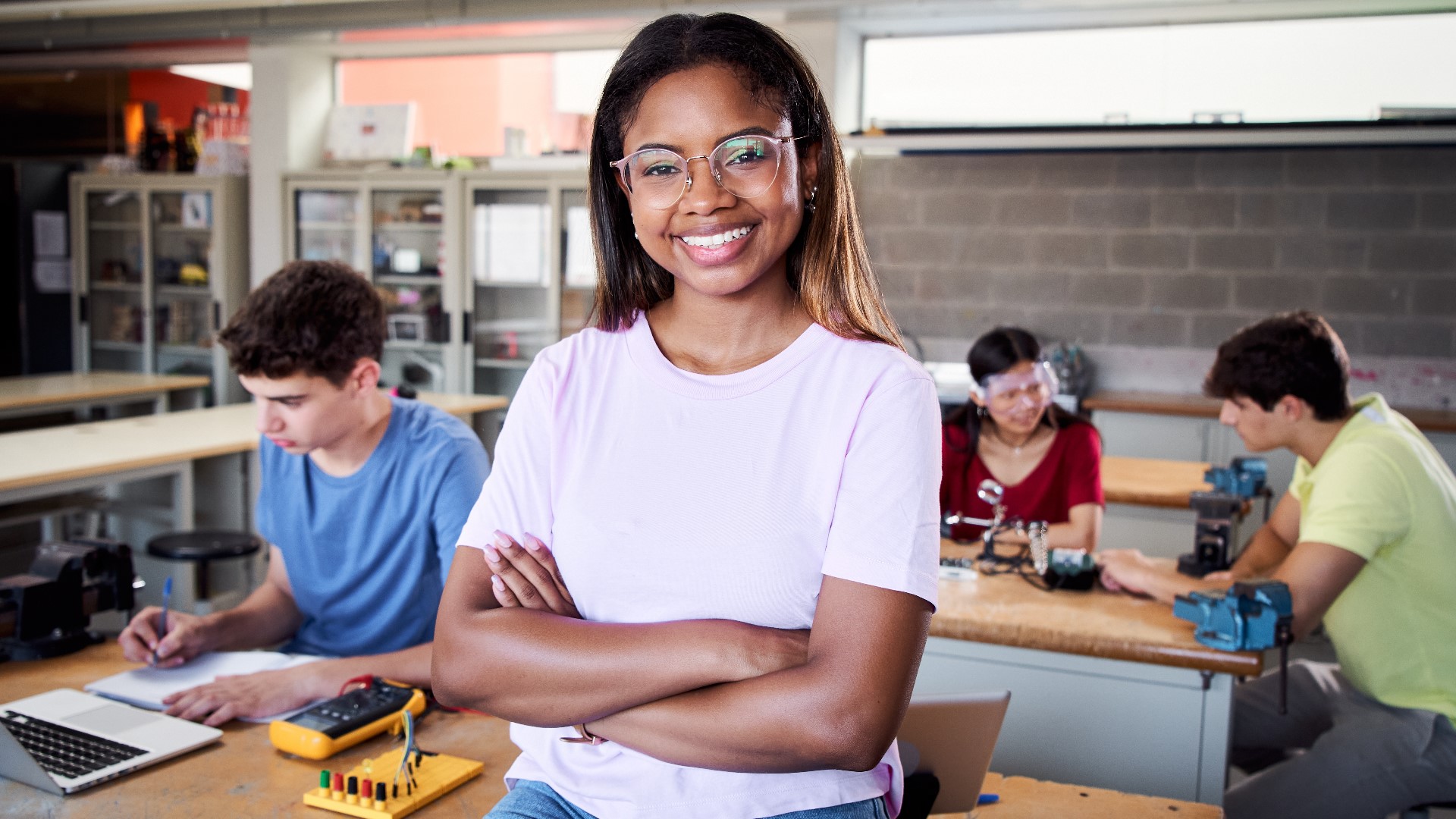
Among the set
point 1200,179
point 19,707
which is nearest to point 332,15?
point 1200,179

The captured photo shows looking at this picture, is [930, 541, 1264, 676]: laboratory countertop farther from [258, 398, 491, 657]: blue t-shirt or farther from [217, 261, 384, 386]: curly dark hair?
[217, 261, 384, 386]: curly dark hair

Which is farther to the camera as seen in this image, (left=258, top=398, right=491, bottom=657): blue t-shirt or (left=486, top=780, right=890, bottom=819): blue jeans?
(left=258, top=398, right=491, bottom=657): blue t-shirt

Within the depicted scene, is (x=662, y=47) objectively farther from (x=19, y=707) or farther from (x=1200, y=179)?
(x=1200, y=179)

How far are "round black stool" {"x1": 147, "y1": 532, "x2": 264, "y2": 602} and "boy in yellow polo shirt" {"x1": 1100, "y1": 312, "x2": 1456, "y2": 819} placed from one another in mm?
2753

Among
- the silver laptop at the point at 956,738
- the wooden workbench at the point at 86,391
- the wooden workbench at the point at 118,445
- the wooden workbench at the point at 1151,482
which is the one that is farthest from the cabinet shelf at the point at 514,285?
the silver laptop at the point at 956,738

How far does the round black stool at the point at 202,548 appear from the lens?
351 cm

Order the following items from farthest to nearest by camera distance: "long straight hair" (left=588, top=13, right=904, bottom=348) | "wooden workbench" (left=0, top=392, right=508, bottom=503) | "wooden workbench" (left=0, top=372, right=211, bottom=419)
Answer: "wooden workbench" (left=0, top=372, right=211, bottom=419) → "wooden workbench" (left=0, top=392, right=508, bottom=503) → "long straight hair" (left=588, top=13, right=904, bottom=348)

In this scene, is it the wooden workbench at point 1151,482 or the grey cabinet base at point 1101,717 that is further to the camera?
the wooden workbench at point 1151,482

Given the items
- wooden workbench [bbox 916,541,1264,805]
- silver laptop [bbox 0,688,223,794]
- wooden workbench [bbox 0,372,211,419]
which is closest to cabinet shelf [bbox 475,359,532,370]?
wooden workbench [bbox 0,372,211,419]

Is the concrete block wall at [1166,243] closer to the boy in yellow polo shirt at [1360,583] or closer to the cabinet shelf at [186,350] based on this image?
the boy in yellow polo shirt at [1360,583]

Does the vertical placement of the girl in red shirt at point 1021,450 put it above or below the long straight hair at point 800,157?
below

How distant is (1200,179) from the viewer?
5.30m

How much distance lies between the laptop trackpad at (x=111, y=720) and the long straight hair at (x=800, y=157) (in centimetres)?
85

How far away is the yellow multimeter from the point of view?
1.37 m
